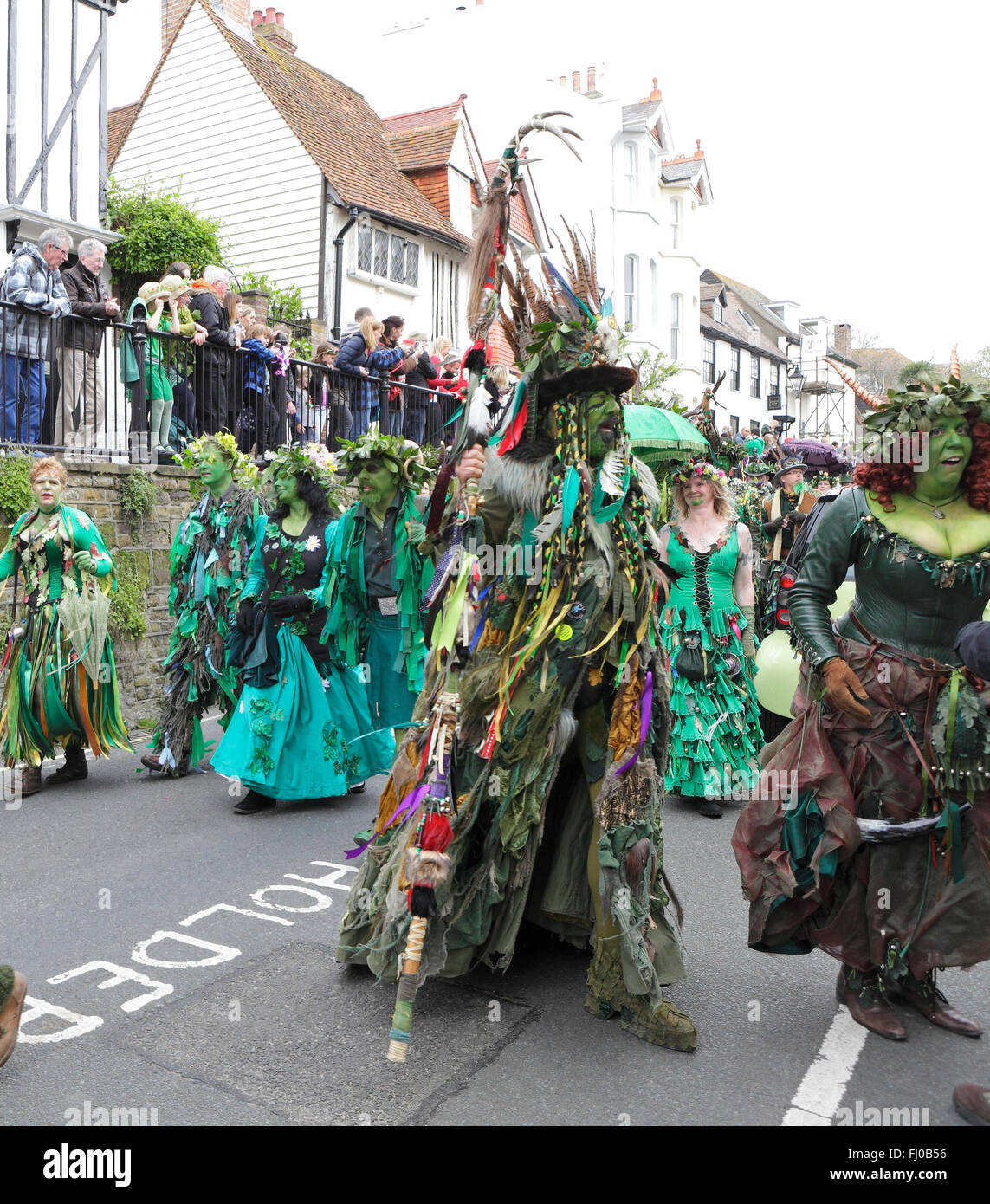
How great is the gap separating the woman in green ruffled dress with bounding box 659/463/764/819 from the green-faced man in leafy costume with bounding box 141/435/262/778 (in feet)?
9.48

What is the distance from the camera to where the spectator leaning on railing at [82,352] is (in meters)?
9.31

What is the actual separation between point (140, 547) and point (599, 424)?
22.0ft

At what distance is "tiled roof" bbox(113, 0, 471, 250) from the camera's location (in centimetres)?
1922

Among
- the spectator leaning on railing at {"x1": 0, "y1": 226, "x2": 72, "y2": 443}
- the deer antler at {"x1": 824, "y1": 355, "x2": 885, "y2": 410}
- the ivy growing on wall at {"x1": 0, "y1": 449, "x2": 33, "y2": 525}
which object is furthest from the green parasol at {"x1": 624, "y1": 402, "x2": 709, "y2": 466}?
the spectator leaning on railing at {"x1": 0, "y1": 226, "x2": 72, "y2": 443}

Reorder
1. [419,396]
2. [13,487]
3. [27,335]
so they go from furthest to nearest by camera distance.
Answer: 1. [419,396]
2. [27,335]
3. [13,487]

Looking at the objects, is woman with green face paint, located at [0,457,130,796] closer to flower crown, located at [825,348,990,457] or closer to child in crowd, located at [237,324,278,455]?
child in crowd, located at [237,324,278,455]

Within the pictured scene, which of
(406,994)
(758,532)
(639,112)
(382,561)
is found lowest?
(406,994)

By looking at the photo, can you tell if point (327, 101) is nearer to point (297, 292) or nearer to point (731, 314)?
point (297, 292)

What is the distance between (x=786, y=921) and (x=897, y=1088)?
612 mm

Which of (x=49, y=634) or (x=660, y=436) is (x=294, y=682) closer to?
(x=49, y=634)

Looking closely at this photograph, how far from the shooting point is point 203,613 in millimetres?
7141

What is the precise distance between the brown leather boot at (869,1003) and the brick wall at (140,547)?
249 inches

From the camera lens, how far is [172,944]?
4.15 meters

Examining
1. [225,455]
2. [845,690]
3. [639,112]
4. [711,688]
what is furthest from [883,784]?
[639,112]
